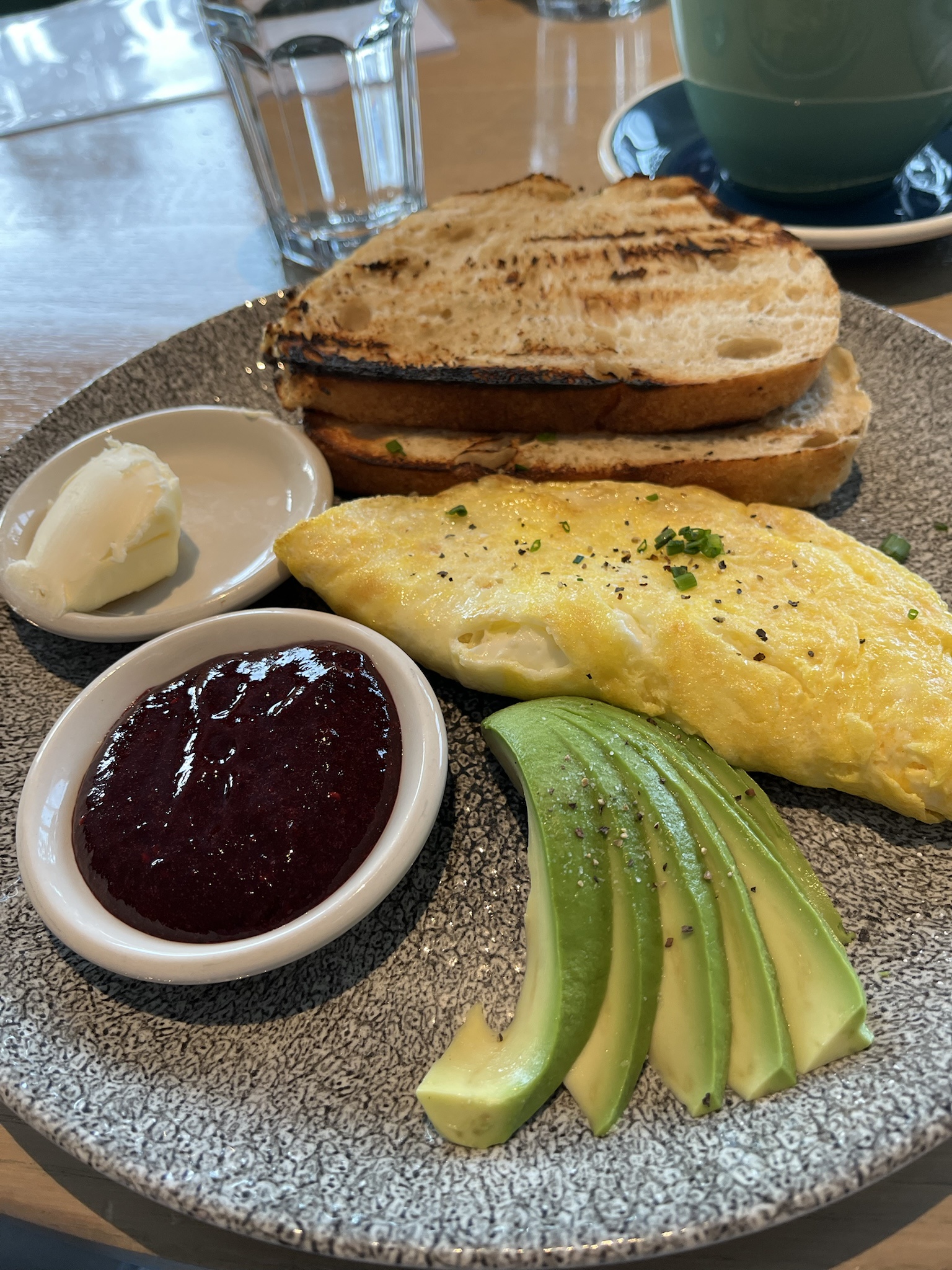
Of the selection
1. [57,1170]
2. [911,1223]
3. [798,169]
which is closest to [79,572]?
[57,1170]

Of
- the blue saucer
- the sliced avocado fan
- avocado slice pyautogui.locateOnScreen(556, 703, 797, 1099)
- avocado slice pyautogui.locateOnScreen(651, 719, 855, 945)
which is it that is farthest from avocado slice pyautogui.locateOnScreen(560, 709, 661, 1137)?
the blue saucer

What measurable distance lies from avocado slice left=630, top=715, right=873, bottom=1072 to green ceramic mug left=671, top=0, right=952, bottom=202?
8.26 ft

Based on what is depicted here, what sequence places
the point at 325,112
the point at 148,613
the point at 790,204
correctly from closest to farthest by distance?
1. the point at 148,613
2. the point at 790,204
3. the point at 325,112

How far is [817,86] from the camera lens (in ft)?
9.21

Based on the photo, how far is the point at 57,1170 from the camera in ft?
4.71

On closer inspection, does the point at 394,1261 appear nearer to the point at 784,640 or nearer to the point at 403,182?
the point at 784,640

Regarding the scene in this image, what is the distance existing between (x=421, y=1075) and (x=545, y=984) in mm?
279

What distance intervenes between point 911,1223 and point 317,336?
244 cm

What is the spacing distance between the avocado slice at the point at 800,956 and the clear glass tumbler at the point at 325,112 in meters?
3.00

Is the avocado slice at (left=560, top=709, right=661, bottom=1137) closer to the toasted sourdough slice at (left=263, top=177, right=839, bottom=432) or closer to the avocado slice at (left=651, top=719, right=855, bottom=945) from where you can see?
the avocado slice at (left=651, top=719, right=855, bottom=945)

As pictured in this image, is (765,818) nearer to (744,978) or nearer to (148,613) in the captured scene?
(744,978)

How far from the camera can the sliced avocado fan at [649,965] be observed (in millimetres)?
1347

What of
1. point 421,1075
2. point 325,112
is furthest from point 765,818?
point 325,112

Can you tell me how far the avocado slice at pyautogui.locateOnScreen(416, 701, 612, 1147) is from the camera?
52.3 inches
